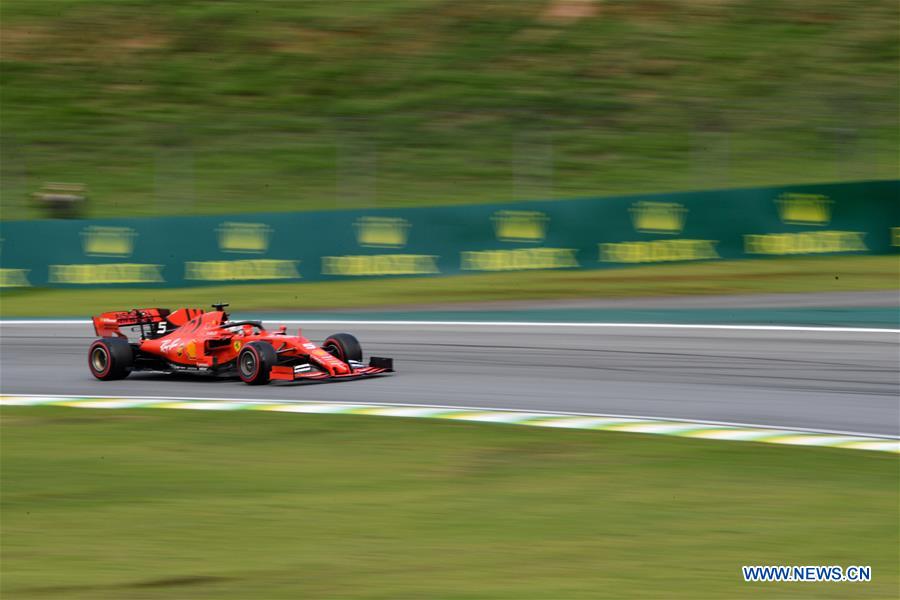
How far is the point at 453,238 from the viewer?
19234 millimetres

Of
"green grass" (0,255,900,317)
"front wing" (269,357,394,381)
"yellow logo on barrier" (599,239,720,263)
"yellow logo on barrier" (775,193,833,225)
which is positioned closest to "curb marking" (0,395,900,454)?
"front wing" (269,357,394,381)

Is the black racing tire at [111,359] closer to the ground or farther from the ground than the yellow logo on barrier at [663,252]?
closer to the ground

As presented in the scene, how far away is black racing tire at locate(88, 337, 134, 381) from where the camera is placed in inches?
496

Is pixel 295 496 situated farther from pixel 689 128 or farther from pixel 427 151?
pixel 689 128

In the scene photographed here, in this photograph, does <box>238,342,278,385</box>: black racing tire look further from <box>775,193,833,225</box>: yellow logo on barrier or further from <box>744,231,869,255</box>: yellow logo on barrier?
<box>775,193,833,225</box>: yellow logo on barrier

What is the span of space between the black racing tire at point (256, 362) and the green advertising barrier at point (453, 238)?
24.0ft

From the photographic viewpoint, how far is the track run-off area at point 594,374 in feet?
34.8

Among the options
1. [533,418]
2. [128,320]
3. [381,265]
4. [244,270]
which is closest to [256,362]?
[128,320]

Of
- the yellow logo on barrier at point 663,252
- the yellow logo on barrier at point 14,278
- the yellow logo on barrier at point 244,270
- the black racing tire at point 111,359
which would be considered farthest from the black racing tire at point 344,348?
the yellow logo on barrier at point 14,278

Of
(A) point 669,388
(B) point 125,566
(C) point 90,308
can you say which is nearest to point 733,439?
(A) point 669,388

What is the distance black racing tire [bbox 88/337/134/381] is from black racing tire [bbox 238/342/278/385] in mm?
1391

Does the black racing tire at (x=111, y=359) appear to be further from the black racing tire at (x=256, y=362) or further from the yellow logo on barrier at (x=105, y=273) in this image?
the yellow logo on barrier at (x=105, y=273)

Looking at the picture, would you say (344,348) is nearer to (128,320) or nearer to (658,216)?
(128,320)

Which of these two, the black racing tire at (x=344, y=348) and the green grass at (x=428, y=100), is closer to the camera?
the black racing tire at (x=344, y=348)
